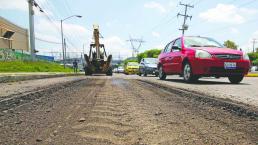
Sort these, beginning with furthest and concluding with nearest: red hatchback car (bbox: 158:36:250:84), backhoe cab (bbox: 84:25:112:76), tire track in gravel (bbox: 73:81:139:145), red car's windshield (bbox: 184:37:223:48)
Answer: backhoe cab (bbox: 84:25:112:76)
red car's windshield (bbox: 184:37:223:48)
red hatchback car (bbox: 158:36:250:84)
tire track in gravel (bbox: 73:81:139:145)

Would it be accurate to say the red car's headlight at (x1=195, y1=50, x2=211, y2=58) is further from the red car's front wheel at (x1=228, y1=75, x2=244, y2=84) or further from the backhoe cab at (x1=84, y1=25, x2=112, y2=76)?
the backhoe cab at (x1=84, y1=25, x2=112, y2=76)

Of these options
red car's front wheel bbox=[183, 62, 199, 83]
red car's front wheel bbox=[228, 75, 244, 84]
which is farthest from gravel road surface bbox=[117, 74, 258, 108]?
red car's front wheel bbox=[228, 75, 244, 84]

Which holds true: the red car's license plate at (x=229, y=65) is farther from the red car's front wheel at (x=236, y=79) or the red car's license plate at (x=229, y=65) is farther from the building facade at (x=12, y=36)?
the building facade at (x=12, y=36)

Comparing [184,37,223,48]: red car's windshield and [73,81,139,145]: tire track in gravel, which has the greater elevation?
[184,37,223,48]: red car's windshield

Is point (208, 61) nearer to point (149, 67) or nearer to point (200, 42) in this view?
point (200, 42)

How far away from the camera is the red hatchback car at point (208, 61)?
961cm

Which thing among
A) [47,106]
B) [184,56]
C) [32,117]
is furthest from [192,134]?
[184,56]

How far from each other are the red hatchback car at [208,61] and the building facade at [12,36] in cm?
4150

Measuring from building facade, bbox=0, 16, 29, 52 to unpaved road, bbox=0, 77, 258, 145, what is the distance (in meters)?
46.7

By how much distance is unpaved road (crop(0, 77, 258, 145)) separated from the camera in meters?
2.53

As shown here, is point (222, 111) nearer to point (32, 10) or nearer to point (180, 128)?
point (180, 128)

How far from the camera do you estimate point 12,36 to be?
5525 cm

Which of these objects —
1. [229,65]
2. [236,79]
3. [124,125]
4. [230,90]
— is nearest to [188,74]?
[229,65]

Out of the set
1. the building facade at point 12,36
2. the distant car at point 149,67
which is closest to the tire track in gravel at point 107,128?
the distant car at point 149,67
